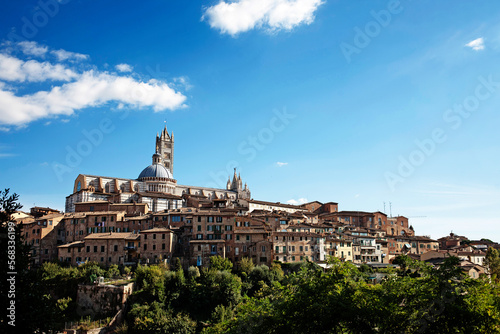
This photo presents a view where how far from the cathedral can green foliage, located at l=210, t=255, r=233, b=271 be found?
30.5m

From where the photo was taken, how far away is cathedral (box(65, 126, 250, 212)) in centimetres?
8269

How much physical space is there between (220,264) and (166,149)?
8460 centimetres

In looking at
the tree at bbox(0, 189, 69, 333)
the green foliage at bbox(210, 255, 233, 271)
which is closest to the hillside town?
the green foliage at bbox(210, 255, 233, 271)

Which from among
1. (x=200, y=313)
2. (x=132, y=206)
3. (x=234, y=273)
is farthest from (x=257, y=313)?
(x=132, y=206)

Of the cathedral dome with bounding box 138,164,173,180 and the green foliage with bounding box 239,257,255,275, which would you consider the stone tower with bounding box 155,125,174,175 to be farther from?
the green foliage with bounding box 239,257,255,275

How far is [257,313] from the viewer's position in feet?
60.1

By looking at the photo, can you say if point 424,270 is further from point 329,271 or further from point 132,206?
point 132,206

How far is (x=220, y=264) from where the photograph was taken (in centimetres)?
4850

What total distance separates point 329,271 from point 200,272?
3206 cm

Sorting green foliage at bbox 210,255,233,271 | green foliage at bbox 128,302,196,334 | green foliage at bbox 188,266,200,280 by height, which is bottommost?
green foliage at bbox 128,302,196,334

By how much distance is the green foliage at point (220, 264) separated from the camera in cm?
4825

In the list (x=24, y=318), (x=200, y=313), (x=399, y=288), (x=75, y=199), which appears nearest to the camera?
(x=24, y=318)

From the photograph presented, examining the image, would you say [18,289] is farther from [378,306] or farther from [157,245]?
[157,245]

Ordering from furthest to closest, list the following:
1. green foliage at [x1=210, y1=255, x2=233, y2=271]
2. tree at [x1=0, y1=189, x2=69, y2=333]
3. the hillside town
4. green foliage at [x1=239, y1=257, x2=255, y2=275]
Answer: the hillside town, green foliage at [x1=239, y1=257, x2=255, y2=275], green foliage at [x1=210, y1=255, x2=233, y2=271], tree at [x1=0, y1=189, x2=69, y2=333]
